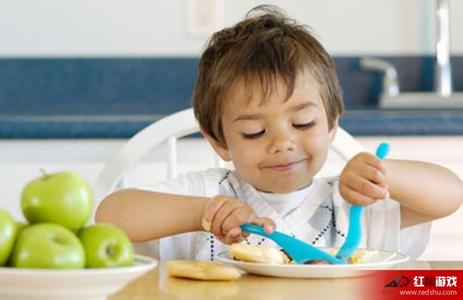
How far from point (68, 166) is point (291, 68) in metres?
0.74

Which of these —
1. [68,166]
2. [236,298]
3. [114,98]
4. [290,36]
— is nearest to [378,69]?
[114,98]

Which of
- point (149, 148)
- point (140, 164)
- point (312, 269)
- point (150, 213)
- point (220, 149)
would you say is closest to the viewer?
point (312, 269)

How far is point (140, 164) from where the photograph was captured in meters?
2.12

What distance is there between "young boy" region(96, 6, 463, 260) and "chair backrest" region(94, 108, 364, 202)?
12 cm

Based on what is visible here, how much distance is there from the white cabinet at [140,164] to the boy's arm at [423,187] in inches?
24.0

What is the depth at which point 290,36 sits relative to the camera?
161cm

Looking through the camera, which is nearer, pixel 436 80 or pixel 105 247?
pixel 105 247

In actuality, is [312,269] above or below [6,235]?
below

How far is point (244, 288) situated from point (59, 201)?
0.31 m

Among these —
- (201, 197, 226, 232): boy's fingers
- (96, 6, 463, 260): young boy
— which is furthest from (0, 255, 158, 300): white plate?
(96, 6, 463, 260): young boy

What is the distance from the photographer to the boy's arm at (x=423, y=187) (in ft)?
4.75

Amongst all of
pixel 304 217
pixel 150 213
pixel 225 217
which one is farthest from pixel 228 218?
pixel 304 217

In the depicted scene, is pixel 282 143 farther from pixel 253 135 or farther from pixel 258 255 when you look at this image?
pixel 258 255

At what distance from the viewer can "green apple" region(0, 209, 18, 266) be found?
2.62ft
